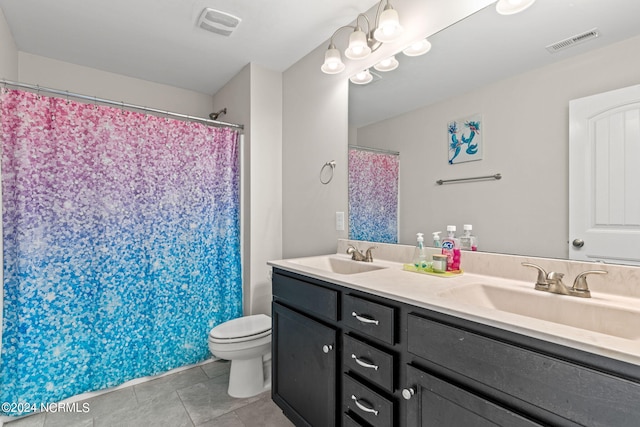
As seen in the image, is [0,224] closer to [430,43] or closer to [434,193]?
[434,193]

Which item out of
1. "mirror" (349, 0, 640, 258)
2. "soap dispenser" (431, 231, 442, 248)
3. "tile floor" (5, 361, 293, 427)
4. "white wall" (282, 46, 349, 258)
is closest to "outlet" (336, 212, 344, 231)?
"white wall" (282, 46, 349, 258)

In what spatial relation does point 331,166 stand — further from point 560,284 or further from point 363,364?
point 560,284

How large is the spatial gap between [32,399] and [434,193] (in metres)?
2.52

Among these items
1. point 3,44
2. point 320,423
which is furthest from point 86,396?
point 3,44

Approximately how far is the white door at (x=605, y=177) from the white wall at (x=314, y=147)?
3.29 ft

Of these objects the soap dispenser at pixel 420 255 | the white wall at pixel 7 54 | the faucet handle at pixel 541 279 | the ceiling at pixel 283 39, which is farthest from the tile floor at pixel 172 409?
the white wall at pixel 7 54

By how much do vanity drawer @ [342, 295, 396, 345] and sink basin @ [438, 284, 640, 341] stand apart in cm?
21

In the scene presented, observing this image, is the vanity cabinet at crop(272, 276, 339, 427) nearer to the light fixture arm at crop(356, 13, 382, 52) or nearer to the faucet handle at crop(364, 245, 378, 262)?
the faucet handle at crop(364, 245, 378, 262)

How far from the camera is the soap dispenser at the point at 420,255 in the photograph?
146 cm

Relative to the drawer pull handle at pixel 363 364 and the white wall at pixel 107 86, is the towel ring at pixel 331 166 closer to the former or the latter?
the drawer pull handle at pixel 363 364

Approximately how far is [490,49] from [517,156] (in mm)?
502

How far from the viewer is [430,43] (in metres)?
1.56

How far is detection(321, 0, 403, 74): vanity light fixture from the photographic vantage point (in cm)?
151

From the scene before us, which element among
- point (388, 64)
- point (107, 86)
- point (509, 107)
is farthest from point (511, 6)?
point (107, 86)
